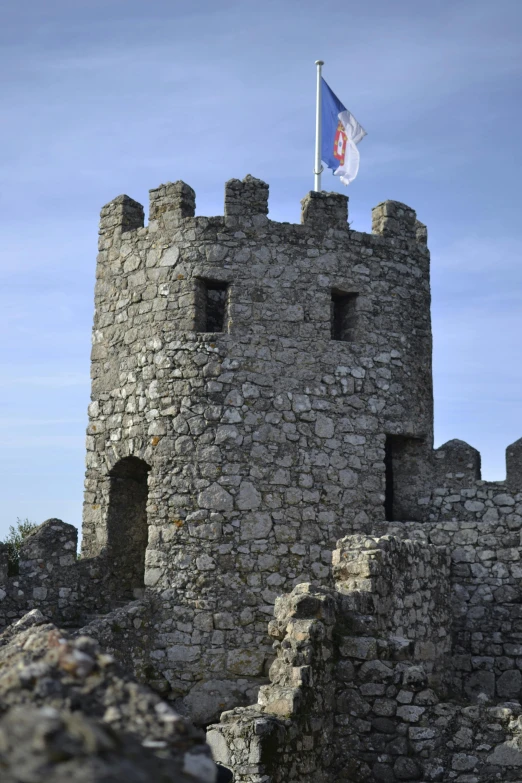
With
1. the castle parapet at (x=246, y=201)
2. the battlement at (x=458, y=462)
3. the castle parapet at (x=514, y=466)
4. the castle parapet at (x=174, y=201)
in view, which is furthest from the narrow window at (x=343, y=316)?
the castle parapet at (x=514, y=466)

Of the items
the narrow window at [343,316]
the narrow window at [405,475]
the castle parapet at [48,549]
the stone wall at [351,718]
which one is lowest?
the stone wall at [351,718]

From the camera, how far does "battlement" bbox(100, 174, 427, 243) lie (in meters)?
11.8

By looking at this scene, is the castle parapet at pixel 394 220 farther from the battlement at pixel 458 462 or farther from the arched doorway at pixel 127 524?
the arched doorway at pixel 127 524

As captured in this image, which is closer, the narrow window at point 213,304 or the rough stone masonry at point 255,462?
the rough stone masonry at point 255,462

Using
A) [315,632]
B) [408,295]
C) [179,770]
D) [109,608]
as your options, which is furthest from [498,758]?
[408,295]

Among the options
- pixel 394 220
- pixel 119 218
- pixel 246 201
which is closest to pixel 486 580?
pixel 394 220

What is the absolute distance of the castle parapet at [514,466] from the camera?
11531mm

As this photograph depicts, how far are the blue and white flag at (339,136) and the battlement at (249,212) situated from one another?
145 cm

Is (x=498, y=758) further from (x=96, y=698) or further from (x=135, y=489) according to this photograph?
(x=135, y=489)

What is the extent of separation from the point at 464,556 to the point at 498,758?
4.45 meters

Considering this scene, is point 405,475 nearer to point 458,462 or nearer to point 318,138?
point 458,462

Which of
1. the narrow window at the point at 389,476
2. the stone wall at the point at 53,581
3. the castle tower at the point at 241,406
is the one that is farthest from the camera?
the narrow window at the point at 389,476

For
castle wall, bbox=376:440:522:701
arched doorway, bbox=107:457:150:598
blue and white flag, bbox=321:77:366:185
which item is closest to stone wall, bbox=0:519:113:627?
arched doorway, bbox=107:457:150:598

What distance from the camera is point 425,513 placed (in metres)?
12.0
